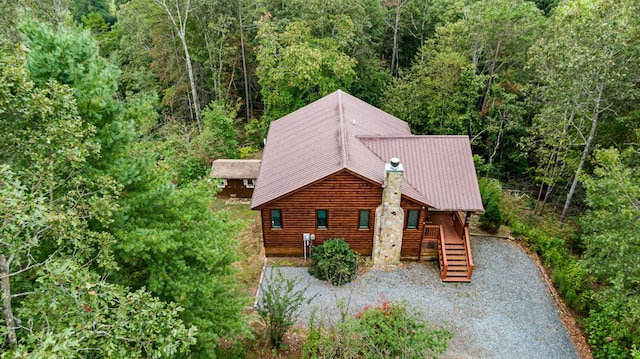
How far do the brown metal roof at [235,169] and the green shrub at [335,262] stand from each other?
25.9 feet

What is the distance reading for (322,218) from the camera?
56.6ft

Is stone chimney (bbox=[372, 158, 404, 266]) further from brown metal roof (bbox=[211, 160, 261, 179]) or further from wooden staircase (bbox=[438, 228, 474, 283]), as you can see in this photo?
brown metal roof (bbox=[211, 160, 261, 179])

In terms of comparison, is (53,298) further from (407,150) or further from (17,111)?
(407,150)

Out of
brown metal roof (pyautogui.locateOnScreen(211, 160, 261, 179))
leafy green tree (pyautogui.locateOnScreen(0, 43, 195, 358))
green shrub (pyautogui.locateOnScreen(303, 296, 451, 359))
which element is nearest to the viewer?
leafy green tree (pyautogui.locateOnScreen(0, 43, 195, 358))

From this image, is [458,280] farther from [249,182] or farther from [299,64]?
[299,64]

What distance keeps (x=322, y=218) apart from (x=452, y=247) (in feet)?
19.6

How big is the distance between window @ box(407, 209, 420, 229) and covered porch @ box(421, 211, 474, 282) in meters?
0.55

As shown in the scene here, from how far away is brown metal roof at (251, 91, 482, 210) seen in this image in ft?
54.4

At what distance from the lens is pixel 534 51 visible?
2123 centimetres

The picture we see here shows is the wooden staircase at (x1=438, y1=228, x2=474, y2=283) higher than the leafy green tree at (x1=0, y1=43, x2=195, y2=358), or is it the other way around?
the leafy green tree at (x1=0, y1=43, x2=195, y2=358)

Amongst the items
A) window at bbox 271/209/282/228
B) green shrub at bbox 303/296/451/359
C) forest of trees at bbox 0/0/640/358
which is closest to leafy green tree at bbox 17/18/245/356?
forest of trees at bbox 0/0/640/358

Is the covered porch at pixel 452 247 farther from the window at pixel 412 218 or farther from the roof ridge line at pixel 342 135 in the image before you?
the roof ridge line at pixel 342 135

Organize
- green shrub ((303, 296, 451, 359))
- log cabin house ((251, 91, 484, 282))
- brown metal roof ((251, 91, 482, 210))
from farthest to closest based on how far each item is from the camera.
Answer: brown metal roof ((251, 91, 482, 210)), log cabin house ((251, 91, 484, 282)), green shrub ((303, 296, 451, 359))

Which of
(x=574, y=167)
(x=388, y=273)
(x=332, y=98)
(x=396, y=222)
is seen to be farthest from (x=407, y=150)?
(x=574, y=167)
